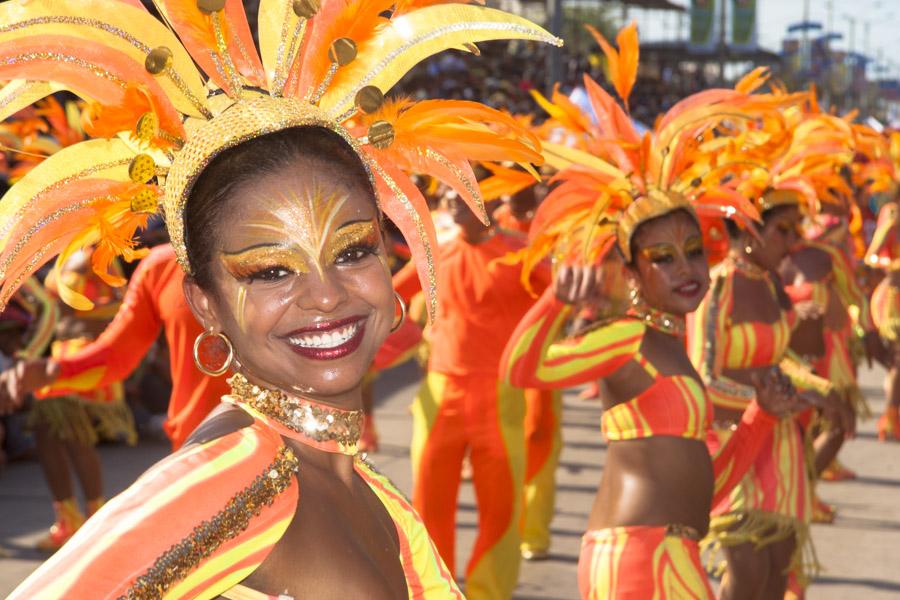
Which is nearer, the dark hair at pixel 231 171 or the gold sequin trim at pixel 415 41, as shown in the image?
the dark hair at pixel 231 171

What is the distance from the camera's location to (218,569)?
62.0 inches

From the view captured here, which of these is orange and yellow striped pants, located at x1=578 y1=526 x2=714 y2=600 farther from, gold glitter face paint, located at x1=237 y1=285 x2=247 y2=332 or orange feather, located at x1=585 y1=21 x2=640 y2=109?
gold glitter face paint, located at x1=237 y1=285 x2=247 y2=332

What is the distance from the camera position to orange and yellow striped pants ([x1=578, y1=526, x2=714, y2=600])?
353 cm

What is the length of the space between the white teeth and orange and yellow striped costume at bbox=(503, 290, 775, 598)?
202cm

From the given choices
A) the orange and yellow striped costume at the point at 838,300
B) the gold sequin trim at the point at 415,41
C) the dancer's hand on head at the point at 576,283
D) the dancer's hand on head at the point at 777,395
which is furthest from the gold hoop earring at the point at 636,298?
the orange and yellow striped costume at the point at 838,300

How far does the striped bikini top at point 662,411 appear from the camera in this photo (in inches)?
149

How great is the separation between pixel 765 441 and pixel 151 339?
2.38 metres

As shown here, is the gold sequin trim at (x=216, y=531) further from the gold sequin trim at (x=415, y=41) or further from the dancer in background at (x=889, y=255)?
the dancer in background at (x=889, y=255)

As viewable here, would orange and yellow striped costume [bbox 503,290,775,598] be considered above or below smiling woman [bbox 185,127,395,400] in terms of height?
below

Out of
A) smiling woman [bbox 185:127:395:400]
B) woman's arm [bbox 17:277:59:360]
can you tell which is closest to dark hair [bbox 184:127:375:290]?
smiling woman [bbox 185:127:395:400]

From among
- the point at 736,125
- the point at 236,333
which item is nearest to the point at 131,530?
the point at 236,333

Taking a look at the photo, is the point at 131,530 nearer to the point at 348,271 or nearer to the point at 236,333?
the point at 236,333

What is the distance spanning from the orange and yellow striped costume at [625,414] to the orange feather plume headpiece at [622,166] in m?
0.26

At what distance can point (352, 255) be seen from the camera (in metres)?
1.84
